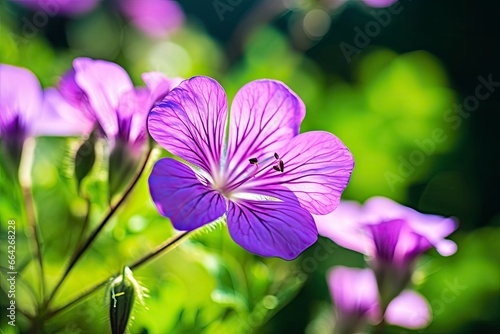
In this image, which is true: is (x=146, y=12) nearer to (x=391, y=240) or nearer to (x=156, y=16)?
(x=156, y=16)

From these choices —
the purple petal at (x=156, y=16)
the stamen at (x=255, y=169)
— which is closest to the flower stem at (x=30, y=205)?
the stamen at (x=255, y=169)

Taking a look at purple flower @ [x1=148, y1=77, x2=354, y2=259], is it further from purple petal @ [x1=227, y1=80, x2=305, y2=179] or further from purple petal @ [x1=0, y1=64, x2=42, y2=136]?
purple petal @ [x1=0, y1=64, x2=42, y2=136]

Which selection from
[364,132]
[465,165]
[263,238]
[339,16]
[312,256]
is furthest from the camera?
[339,16]

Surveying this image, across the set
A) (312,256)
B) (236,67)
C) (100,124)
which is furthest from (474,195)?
(100,124)

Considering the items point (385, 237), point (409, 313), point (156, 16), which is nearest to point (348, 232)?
point (385, 237)

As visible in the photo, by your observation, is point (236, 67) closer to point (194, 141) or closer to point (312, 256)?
point (312, 256)

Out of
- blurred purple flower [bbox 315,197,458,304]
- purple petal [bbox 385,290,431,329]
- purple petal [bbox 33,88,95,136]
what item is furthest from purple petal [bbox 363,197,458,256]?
purple petal [bbox 33,88,95,136]
